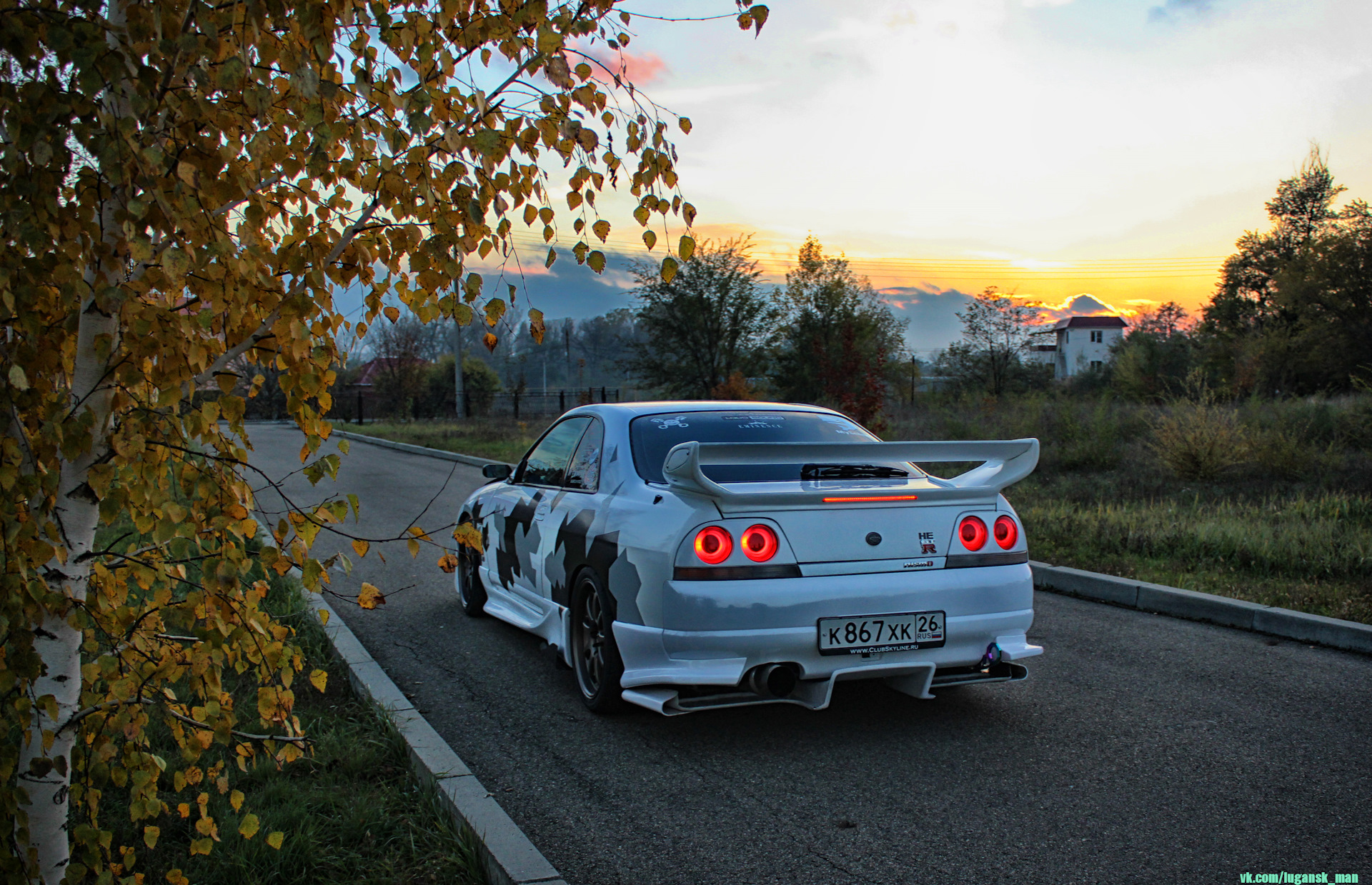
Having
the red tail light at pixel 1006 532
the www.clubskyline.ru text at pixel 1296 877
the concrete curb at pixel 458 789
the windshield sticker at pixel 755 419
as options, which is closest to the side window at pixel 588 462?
the windshield sticker at pixel 755 419

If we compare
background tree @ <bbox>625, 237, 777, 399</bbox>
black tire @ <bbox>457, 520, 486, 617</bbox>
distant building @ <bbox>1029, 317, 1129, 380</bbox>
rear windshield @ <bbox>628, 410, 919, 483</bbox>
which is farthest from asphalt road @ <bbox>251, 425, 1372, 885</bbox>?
distant building @ <bbox>1029, 317, 1129, 380</bbox>

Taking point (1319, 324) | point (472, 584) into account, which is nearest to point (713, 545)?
point (472, 584)

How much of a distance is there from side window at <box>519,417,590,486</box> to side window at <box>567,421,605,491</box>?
0.31 feet

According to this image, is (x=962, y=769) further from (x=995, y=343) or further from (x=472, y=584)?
(x=995, y=343)

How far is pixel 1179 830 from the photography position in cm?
349

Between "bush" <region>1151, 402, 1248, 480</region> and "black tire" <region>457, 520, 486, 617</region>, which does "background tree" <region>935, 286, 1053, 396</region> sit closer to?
"bush" <region>1151, 402, 1248, 480</region>

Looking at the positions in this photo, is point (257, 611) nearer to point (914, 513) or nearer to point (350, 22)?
point (350, 22)

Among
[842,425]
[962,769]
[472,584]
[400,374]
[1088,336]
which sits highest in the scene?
[1088,336]

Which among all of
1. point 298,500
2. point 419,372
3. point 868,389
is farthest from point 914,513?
point 419,372

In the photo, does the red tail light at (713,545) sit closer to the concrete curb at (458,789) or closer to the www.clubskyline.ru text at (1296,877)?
the concrete curb at (458,789)

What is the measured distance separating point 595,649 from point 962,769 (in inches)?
71.6

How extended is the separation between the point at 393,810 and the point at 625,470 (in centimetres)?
195

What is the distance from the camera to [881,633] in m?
4.28

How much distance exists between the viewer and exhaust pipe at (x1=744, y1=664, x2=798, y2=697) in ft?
13.6
